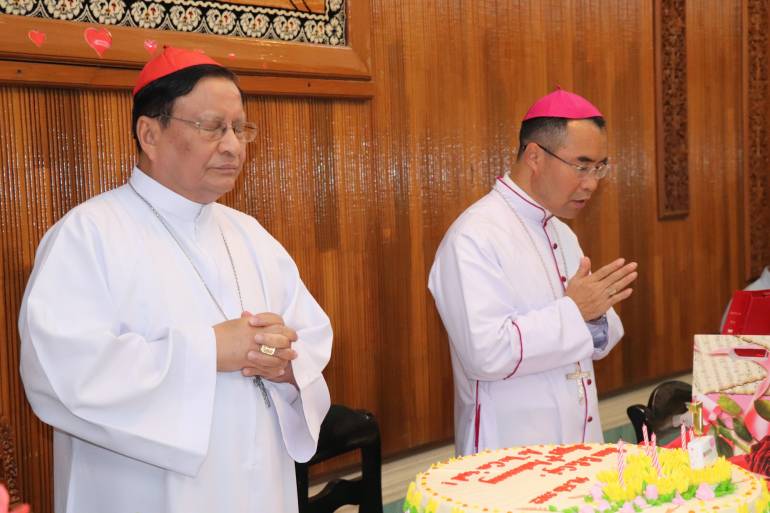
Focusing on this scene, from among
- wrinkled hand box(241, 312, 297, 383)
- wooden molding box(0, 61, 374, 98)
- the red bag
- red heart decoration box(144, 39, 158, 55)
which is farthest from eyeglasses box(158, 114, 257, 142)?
the red bag

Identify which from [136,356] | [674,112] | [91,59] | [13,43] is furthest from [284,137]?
[674,112]

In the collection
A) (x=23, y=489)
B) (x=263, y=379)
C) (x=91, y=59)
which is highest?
(x=91, y=59)

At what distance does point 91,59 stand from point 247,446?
162 centimetres

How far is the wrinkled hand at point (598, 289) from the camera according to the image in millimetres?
3270

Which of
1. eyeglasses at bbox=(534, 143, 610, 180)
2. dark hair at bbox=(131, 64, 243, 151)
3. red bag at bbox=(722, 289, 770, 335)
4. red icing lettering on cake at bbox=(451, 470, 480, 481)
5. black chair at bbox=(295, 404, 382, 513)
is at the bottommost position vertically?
black chair at bbox=(295, 404, 382, 513)

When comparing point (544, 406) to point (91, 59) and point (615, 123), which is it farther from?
point (615, 123)

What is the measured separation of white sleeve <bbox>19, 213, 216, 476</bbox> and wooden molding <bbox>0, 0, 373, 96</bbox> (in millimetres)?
1014

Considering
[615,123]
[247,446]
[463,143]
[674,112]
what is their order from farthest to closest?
1. [674,112]
2. [615,123]
3. [463,143]
4. [247,446]

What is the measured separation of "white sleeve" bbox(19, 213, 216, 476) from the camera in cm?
236

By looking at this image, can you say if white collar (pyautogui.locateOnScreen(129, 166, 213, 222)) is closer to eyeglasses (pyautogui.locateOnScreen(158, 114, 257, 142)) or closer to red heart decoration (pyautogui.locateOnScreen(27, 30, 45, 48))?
eyeglasses (pyautogui.locateOnScreen(158, 114, 257, 142))

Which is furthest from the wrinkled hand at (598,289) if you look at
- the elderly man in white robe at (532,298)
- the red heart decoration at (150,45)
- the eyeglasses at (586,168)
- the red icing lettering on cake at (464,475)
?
the red heart decoration at (150,45)

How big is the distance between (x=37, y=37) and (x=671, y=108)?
14.8ft

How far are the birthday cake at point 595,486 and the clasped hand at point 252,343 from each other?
1.97 ft

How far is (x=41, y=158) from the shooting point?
3.39 m
